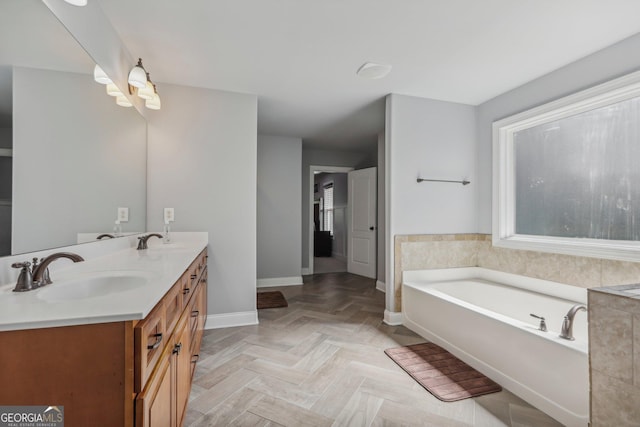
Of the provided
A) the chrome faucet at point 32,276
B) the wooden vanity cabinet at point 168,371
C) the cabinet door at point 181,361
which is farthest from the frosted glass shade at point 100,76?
the cabinet door at point 181,361

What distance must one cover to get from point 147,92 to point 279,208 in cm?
279

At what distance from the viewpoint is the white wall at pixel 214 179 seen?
270cm

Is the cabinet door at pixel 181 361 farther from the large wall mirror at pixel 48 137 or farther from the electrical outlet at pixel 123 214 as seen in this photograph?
the electrical outlet at pixel 123 214

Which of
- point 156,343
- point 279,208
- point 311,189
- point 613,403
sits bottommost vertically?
point 613,403

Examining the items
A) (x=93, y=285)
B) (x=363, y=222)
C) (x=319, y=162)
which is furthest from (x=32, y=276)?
(x=319, y=162)

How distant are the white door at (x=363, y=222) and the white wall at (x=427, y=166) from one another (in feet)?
5.86

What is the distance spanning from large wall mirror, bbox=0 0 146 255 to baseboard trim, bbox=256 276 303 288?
292 cm

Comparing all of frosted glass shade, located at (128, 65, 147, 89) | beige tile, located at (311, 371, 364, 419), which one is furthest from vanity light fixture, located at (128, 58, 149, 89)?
beige tile, located at (311, 371, 364, 419)

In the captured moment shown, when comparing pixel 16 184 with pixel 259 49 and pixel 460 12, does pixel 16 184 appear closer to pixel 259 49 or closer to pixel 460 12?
pixel 259 49

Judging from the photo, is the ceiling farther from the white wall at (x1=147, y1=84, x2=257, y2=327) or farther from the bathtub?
the bathtub

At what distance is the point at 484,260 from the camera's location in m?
3.19

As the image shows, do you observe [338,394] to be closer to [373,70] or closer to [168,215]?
[168,215]

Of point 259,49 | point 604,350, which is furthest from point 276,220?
point 604,350

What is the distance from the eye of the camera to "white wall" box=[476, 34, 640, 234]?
6.65ft
